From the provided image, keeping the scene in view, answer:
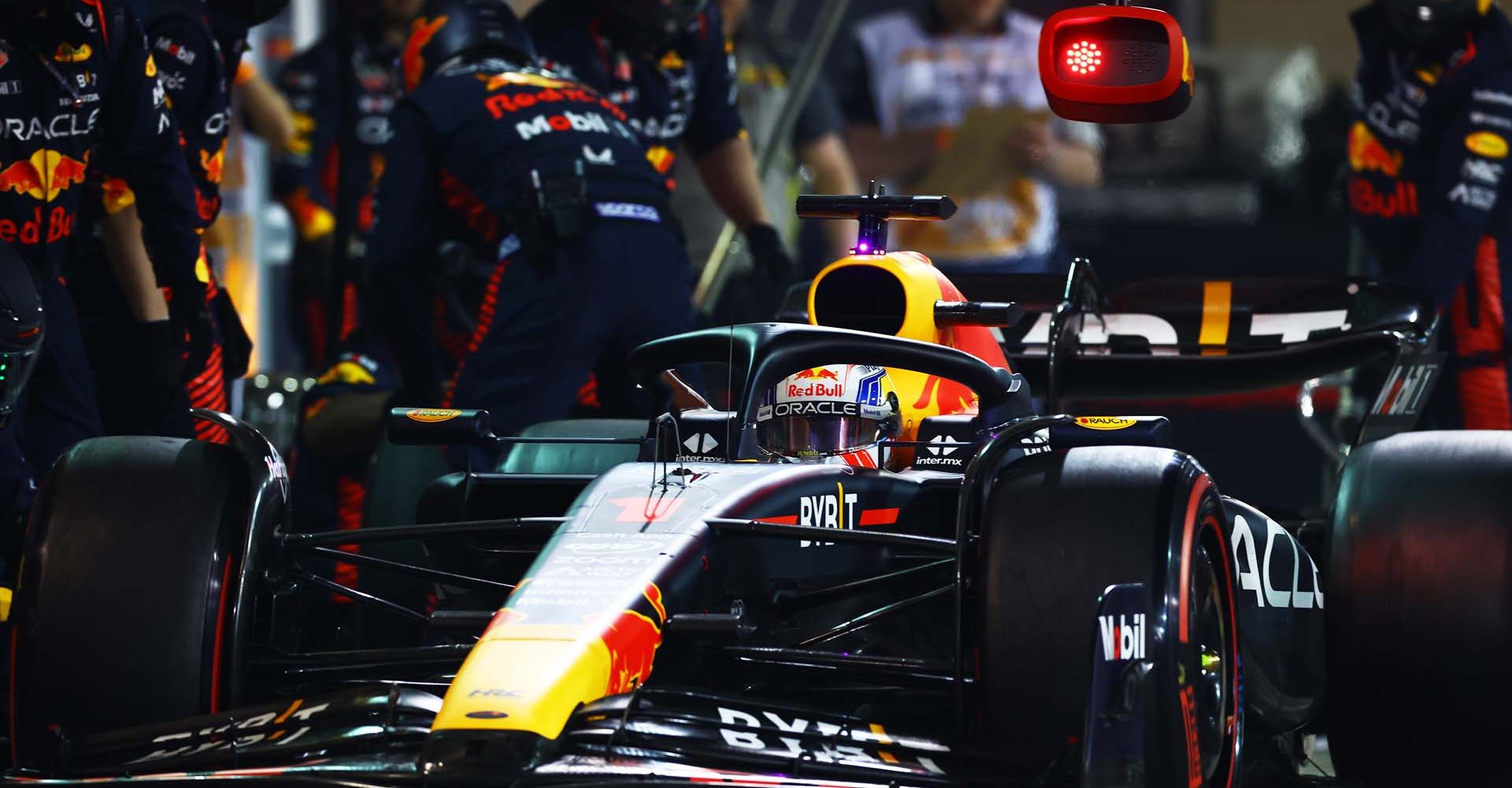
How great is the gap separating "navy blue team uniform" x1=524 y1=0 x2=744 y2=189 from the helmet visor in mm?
2624

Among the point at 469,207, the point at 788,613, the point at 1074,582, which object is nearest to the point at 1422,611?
the point at 1074,582

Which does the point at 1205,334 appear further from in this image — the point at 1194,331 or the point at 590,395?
the point at 590,395

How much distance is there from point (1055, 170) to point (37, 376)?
4.35m

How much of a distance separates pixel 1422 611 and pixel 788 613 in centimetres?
101

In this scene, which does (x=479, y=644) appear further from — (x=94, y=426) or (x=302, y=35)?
(x=302, y=35)

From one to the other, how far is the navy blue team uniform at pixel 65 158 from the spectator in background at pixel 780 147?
2799 millimetres

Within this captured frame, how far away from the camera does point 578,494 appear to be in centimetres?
352

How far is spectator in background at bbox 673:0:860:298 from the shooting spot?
26.1ft

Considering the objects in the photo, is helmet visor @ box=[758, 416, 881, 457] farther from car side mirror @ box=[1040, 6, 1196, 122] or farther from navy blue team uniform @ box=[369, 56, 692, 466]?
navy blue team uniform @ box=[369, 56, 692, 466]

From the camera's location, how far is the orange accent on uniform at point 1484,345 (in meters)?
6.61

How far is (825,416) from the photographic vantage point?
A: 380 centimetres

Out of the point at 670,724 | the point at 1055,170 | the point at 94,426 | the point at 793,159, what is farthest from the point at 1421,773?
the point at 793,159

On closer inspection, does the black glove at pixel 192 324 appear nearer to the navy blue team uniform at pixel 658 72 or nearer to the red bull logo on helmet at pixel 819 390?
the navy blue team uniform at pixel 658 72

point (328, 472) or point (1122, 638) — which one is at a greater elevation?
point (1122, 638)
